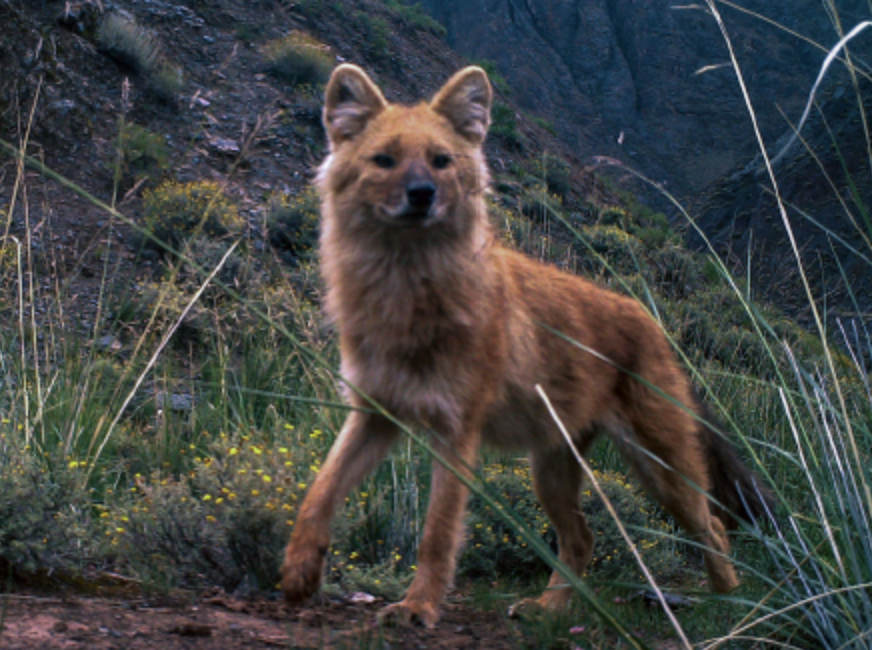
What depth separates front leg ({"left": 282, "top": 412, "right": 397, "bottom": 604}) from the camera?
12.2 feet

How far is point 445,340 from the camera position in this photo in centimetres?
403

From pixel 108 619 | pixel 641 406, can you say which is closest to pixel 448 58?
pixel 641 406

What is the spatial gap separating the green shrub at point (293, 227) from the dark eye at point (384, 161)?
8.39 m

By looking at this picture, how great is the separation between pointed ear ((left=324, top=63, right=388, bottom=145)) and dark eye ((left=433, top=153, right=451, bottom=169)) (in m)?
0.54

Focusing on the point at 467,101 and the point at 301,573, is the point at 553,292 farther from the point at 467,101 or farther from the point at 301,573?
the point at 301,573

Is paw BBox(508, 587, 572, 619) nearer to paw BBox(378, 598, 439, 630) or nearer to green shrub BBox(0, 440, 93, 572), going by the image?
paw BBox(378, 598, 439, 630)

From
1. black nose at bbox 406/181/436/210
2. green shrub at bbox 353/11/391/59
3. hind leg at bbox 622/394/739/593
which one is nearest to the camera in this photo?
black nose at bbox 406/181/436/210

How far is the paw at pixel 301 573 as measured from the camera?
369 centimetres

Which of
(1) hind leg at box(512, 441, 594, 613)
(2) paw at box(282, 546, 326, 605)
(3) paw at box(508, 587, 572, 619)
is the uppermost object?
(2) paw at box(282, 546, 326, 605)

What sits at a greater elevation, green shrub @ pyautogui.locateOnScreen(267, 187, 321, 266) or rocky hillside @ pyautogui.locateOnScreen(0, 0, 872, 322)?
rocky hillside @ pyautogui.locateOnScreen(0, 0, 872, 322)

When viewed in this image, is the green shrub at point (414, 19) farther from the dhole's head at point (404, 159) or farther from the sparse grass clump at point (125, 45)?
the dhole's head at point (404, 159)

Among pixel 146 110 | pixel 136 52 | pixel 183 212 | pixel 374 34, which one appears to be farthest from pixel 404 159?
pixel 374 34

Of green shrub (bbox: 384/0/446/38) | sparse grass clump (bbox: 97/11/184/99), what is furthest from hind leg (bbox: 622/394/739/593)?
green shrub (bbox: 384/0/446/38)

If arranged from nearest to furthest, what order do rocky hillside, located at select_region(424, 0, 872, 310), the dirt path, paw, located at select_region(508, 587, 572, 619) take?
the dirt path
paw, located at select_region(508, 587, 572, 619)
rocky hillside, located at select_region(424, 0, 872, 310)
